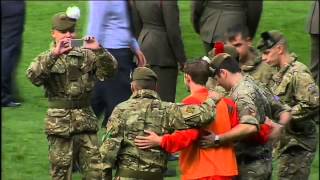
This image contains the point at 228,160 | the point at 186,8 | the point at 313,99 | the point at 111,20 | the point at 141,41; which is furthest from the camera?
the point at 186,8

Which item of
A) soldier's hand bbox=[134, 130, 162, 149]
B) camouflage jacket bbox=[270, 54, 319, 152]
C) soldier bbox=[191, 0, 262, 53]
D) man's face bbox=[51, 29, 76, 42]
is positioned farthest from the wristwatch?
soldier bbox=[191, 0, 262, 53]

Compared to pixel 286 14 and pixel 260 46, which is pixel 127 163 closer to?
pixel 260 46

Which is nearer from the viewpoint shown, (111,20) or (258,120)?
(258,120)

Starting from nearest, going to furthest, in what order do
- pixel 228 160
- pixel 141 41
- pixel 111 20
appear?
pixel 228 160 → pixel 111 20 → pixel 141 41

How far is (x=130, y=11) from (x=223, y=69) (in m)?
2.50

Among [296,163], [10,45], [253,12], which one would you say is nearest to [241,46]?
[296,163]

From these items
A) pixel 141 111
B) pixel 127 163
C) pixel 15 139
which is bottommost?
pixel 15 139

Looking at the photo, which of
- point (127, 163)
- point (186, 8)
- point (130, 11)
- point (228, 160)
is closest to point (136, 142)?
point (127, 163)

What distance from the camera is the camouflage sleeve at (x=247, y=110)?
640 centimetres

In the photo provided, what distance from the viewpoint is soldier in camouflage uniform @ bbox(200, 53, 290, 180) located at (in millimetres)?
6375

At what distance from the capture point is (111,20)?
28.3 feet

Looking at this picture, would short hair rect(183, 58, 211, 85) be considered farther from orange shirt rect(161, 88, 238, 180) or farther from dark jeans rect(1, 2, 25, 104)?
dark jeans rect(1, 2, 25, 104)

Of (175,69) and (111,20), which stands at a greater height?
(111,20)

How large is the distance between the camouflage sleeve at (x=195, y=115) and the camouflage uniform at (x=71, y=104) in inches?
58.8
